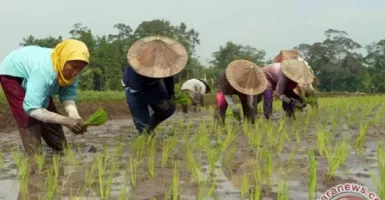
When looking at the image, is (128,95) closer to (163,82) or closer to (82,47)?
(163,82)

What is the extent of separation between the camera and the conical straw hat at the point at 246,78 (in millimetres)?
5762

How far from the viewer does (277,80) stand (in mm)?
6926

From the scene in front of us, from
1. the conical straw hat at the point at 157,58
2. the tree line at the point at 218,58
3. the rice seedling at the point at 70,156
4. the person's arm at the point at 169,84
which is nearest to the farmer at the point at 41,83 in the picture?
the rice seedling at the point at 70,156

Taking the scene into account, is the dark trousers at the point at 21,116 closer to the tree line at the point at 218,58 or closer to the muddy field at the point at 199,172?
the muddy field at the point at 199,172

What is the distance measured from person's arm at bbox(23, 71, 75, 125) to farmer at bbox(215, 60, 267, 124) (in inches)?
106

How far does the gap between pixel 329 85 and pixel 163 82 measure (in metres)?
42.2

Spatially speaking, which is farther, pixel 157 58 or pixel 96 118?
pixel 157 58

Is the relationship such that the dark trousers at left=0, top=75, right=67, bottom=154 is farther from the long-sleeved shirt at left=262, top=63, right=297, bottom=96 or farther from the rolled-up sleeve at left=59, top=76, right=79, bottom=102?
the long-sleeved shirt at left=262, top=63, right=297, bottom=96

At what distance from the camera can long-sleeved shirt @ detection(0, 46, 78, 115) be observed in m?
3.41

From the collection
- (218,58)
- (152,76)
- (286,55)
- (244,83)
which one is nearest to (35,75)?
(152,76)

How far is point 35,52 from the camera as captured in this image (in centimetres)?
368

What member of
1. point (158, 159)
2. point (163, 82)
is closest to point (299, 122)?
point (163, 82)

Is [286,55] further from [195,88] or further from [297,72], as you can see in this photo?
[195,88]

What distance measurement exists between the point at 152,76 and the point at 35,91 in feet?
3.44
